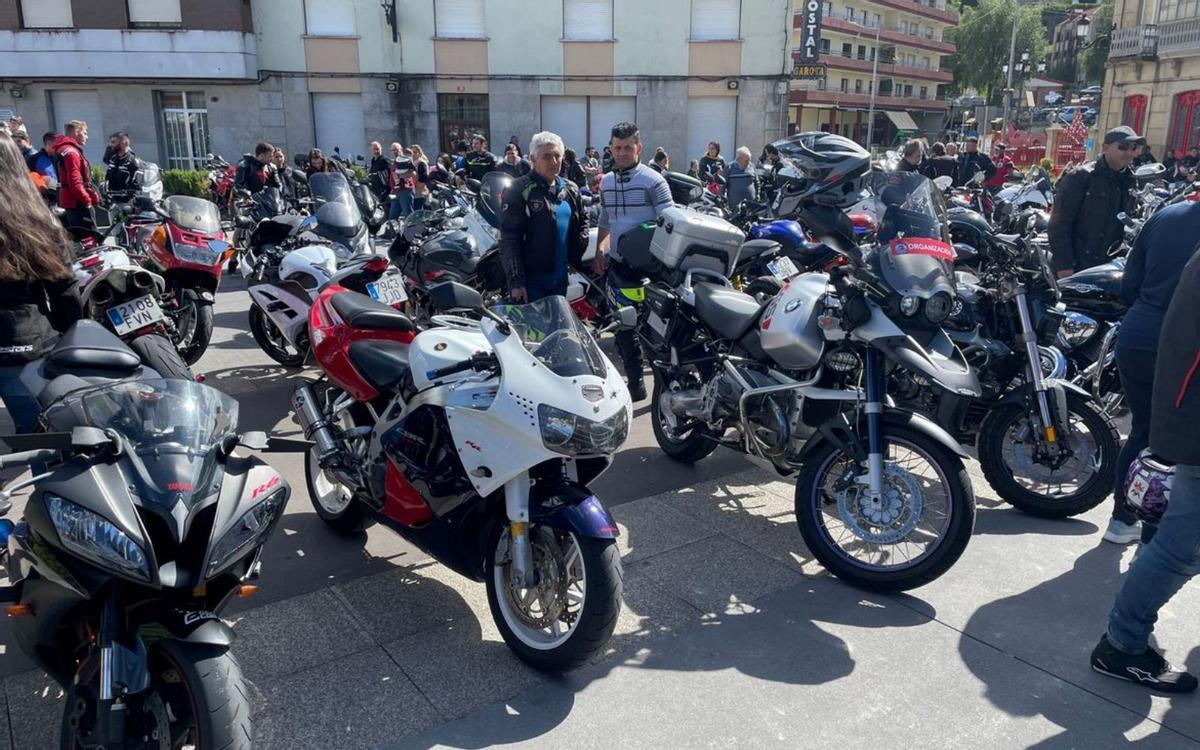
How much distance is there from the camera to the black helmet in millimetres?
5121

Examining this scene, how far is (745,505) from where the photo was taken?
15.6ft

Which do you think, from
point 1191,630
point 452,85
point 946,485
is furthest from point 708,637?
point 452,85

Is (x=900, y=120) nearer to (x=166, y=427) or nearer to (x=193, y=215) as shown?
(x=193, y=215)

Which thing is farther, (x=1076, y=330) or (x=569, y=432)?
(x=1076, y=330)

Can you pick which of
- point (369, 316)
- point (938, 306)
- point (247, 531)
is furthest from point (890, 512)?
point (247, 531)

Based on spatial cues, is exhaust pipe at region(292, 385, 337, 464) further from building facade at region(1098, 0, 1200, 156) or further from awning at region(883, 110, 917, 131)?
awning at region(883, 110, 917, 131)

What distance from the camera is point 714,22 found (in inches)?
1041

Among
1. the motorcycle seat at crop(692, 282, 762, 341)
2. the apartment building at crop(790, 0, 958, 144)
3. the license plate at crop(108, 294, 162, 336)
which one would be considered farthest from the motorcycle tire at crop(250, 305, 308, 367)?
the apartment building at crop(790, 0, 958, 144)

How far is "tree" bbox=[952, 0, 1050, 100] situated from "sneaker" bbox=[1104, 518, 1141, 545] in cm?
7472

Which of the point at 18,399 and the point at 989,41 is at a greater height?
the point at 989,41

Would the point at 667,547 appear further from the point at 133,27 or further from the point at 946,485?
the point at 133,27

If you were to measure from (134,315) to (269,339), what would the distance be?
9.74ft

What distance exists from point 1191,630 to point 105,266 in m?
5.37

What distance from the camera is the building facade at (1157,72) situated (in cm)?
3022
